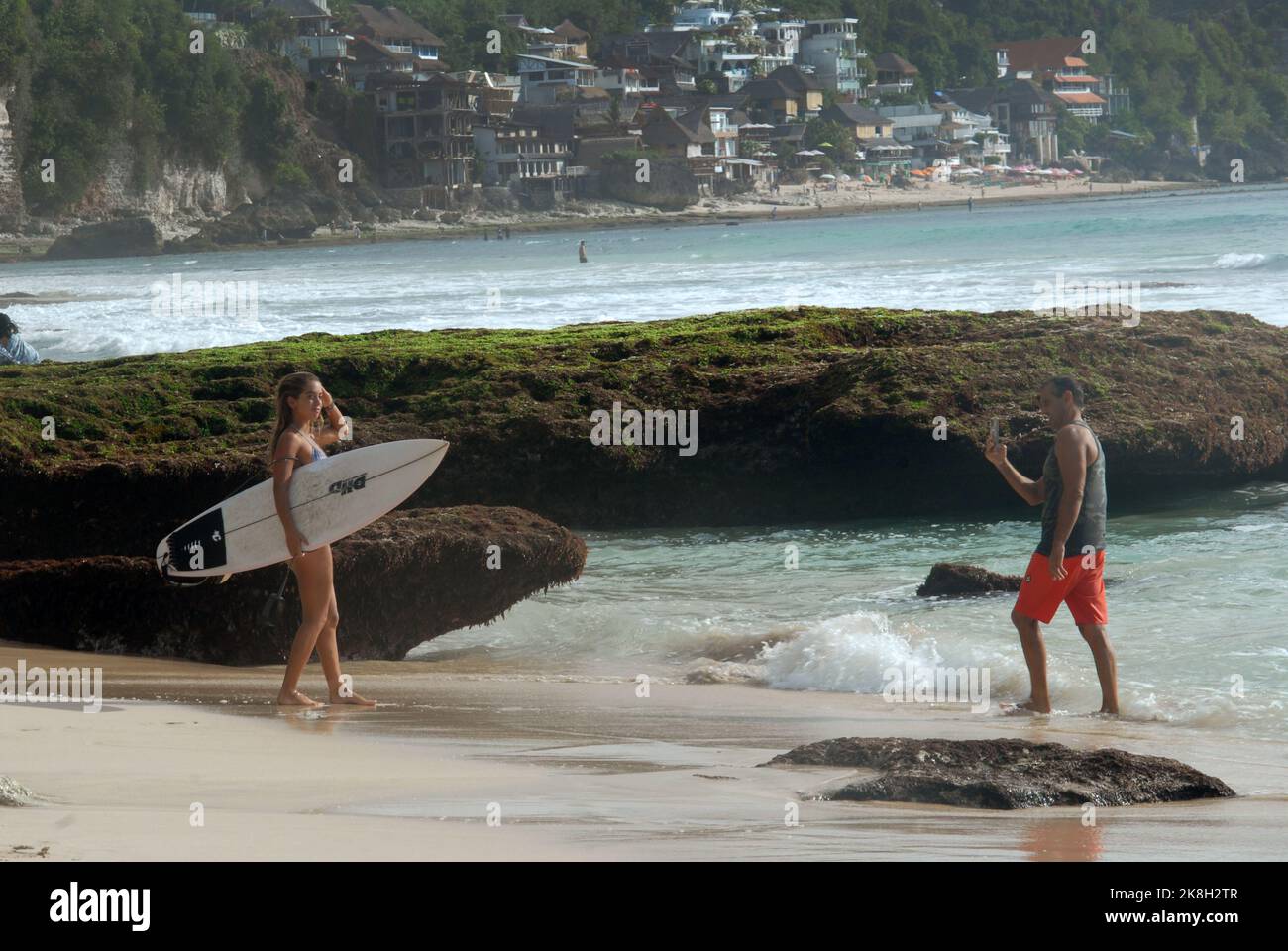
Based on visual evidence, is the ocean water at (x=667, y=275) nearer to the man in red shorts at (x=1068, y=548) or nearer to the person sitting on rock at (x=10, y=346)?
the person sitting on rock at (x=10, y=346)

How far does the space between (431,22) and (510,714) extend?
152 metres

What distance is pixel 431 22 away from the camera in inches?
5925

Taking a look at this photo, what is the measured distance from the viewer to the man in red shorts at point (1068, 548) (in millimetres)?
7141

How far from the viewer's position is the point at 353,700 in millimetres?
7020

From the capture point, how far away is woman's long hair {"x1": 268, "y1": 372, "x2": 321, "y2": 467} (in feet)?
22.4

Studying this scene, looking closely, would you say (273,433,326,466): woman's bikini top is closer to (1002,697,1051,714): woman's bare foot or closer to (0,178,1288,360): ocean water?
(1002,697,1051,714): woman's bare foot

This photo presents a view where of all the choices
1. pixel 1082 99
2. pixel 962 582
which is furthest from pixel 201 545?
pixel 1082 99

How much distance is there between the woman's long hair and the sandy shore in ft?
4.13

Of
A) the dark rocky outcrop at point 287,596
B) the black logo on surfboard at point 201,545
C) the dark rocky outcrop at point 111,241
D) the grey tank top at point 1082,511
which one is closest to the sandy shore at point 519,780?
the dark rocky outcrop at point 287,596

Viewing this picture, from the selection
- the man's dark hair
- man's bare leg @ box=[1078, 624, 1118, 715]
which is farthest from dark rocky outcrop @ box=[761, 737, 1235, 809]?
the man's dark hair

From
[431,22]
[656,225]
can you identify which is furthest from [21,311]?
[431,22]

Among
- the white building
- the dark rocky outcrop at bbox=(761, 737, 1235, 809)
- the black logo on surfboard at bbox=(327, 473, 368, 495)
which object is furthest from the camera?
the white building

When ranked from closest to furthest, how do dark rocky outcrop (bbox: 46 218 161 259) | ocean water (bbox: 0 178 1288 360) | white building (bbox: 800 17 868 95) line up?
1. ocean water (bbox: 0 178 1288 360)
2. dark rocky outcrop (bbox: 46 218 161 259)
3. white building (bbox: 800 17 868 95)
